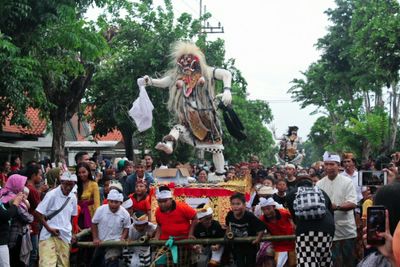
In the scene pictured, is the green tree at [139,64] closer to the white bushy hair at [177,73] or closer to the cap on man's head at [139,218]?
the white bushy hair at [177,73]

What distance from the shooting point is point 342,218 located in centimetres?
880

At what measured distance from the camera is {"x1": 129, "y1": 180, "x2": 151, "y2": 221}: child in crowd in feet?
32.0

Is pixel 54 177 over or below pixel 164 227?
over

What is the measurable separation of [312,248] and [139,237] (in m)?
2.73

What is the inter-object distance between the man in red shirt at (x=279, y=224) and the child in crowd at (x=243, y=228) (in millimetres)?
231

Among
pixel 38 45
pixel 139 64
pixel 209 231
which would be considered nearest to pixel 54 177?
pixel 209 231

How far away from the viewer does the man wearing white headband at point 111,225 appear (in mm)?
8789

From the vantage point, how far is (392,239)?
3195 millimetres

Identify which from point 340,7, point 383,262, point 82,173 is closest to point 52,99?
point 82,173

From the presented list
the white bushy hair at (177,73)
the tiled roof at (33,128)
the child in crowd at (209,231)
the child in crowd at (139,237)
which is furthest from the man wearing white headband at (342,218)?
the tiled roof at (33,128)

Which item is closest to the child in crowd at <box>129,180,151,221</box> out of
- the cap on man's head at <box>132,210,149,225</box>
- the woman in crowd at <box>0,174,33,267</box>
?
the cap on man's head at <box>132,210,149,225</box>

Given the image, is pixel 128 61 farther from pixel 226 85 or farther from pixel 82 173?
pixel 82 173

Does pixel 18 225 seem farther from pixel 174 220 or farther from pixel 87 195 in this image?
pixel 174 220

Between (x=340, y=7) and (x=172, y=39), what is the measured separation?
13916mm
